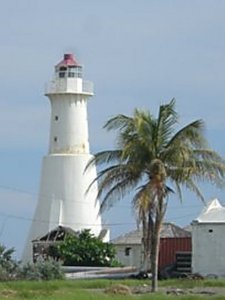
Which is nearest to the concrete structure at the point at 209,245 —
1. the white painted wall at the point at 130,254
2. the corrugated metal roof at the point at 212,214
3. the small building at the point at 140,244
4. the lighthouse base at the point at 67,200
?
the corrugated metal roof at the point at 212,214

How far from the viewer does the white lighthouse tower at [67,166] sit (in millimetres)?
69188

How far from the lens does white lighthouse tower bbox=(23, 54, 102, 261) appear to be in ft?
227

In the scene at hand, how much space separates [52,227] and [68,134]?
5.45 metres

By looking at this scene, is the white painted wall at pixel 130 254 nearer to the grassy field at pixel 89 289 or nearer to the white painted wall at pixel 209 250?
the white painted wall at pixel 209 250

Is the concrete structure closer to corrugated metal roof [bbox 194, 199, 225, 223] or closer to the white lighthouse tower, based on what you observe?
corrugated metal roof [bbox 194, 199, 225, 223]

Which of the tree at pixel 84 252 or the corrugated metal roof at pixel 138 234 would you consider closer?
the tree at pixel 84 252

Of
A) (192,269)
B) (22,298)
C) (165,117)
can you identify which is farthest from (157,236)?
(192,269)

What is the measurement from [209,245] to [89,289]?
55.2 ft

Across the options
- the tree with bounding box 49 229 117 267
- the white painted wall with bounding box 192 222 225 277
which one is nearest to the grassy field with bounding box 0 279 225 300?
the white painted wall with bounding box 192 222 225 277

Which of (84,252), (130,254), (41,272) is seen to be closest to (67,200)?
(130,254)

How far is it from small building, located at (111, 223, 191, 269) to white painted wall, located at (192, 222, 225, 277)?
5.51 metres

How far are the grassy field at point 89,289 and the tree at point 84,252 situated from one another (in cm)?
1333

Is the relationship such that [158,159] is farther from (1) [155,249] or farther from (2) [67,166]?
(2) [67,166]

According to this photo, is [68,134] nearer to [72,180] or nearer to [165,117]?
[72,180]
